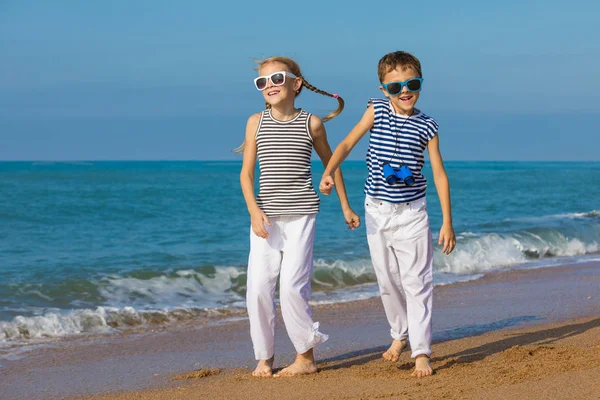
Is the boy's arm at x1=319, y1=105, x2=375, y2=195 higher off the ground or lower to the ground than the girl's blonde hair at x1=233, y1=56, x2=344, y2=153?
lower

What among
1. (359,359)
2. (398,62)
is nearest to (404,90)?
(398,62)

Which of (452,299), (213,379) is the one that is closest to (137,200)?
(452,299)

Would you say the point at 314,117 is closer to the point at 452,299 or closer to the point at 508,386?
the point at 508,386

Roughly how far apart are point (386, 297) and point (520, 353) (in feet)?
3.04

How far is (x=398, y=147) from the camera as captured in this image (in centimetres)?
467

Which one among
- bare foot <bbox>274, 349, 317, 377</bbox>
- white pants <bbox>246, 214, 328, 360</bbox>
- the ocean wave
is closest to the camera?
white pants <bbox>246, 214, 328, 360</bbox>

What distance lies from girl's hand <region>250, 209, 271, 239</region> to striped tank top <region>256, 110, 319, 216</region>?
81 millimetres

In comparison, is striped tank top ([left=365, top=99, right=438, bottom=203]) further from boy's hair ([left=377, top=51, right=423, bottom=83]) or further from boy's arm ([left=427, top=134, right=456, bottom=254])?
boy's hair ([left=377, top=51, right=423, bottom=83])

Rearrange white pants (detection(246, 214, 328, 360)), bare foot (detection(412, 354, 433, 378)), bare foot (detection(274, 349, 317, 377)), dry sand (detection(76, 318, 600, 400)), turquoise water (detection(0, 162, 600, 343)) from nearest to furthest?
1. dry sand (detection(76, 318, 600, 400))
2. bare foot (detection(412, 354, 433, 378))
3. white pants (detection(246, 214, 328, 360))
4. bare foot (detection(274, 349, 317, 377))
5. turquoise water (detection(0, 162, 600, 343))

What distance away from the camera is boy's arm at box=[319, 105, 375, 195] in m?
4.39

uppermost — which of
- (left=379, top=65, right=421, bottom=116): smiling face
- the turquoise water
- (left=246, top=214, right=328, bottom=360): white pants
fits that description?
(left=379, top=65, right=421, bottom=116): smiling face

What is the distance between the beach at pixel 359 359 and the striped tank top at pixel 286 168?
1.02 metres

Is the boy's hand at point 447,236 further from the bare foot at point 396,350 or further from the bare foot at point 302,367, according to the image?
the bare foot at point 302,367

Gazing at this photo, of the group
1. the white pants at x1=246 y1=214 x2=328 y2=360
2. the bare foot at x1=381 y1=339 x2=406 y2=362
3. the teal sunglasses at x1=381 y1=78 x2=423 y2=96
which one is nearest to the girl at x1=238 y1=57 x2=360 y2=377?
the white pants at x1=246 y1=214 x2=328 y2=360
